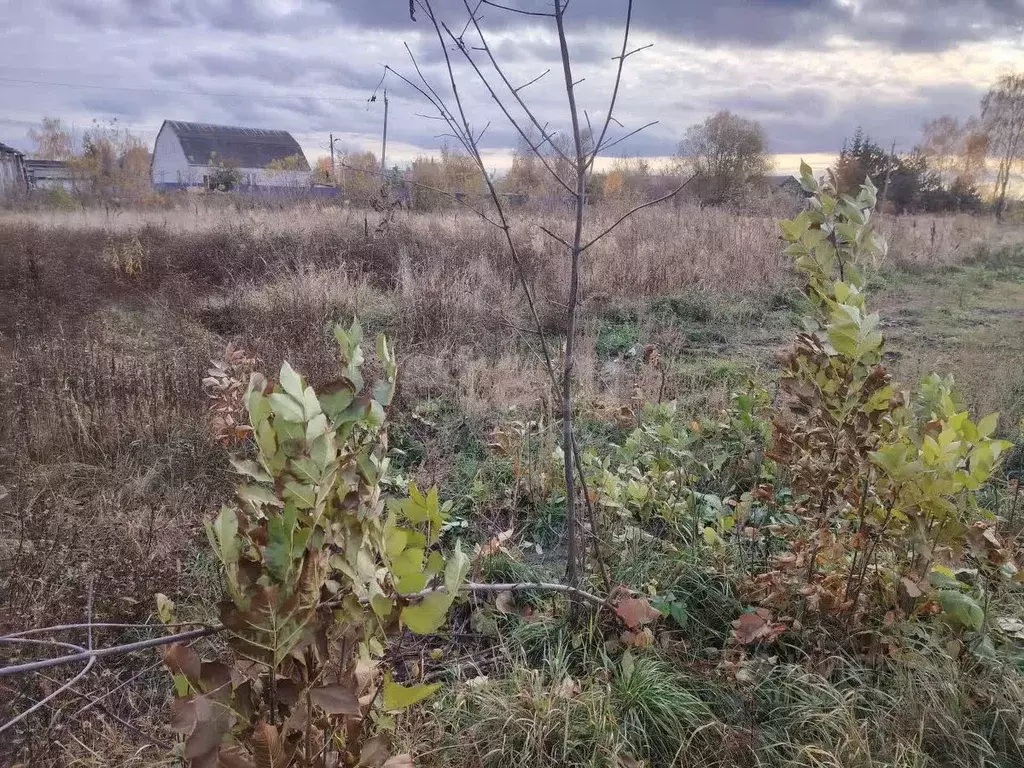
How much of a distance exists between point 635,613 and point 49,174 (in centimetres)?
2247

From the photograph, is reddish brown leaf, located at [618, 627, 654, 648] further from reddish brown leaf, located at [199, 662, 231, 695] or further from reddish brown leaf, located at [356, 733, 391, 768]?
reddish brown leaf, located at [199, 662, 231, 695]

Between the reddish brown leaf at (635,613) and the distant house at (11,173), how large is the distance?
14567mm

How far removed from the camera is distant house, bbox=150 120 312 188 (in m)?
23.0

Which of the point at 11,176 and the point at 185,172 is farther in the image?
the point at 185,172

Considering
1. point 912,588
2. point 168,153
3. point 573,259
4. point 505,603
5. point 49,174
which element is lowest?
point 505,603

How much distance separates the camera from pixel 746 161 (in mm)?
18625

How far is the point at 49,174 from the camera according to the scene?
60.8ft

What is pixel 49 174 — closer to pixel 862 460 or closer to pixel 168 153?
pixel 168 153

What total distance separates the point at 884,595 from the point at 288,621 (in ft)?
5.93

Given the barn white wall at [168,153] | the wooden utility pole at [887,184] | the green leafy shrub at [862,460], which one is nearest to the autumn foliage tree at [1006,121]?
the wooden utility pole at [887,184]

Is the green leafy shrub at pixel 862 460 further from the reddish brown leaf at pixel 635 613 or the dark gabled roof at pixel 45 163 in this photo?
the dark gabled roof at pixel 45 163

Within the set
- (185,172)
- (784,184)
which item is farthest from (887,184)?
(185,172)

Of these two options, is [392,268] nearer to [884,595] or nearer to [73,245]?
[73,245]

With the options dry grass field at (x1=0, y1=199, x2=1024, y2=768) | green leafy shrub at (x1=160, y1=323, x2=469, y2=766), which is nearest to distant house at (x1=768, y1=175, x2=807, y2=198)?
dry grass field at (x1=0, y1=199, x2=1024, y2=768)
